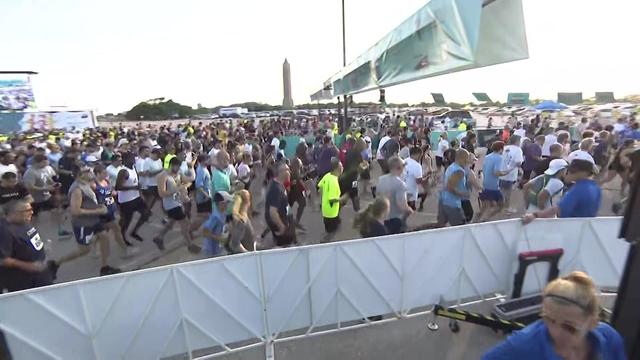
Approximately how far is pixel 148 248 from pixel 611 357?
6.90 m

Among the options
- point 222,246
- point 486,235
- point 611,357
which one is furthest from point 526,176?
point 611,357

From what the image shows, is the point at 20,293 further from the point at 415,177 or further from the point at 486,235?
the point at 415,177

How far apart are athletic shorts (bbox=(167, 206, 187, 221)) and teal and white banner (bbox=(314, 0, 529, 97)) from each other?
14.1 feet

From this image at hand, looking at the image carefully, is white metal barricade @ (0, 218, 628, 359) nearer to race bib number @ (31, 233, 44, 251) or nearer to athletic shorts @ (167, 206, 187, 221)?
race bib number @ (31, 233, 44, 251)

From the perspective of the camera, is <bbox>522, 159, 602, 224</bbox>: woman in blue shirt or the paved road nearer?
<bbox>522, 159, 602, 224</bbox>: woman in blue shirt

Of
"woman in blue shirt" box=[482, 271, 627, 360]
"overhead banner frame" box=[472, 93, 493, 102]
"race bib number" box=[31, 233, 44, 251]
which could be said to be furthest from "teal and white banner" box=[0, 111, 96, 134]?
"overhead banner frame" box=[472, 93, 493, 102]

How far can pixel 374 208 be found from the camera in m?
4.60

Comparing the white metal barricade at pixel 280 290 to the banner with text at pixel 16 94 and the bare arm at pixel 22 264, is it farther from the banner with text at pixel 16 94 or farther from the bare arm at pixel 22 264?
the banner with text at pixel 16 94

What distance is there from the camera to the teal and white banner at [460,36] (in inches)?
147

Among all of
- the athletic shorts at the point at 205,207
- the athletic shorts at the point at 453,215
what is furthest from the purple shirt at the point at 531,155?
the athletic shorts at the point at 205,207

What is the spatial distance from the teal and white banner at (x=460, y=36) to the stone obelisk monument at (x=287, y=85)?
7308cm

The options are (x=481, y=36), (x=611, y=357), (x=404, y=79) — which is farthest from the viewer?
(x=404, y=79)

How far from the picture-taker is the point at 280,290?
12.8 feet

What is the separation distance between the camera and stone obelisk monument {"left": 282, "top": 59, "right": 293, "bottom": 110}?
250 ft
